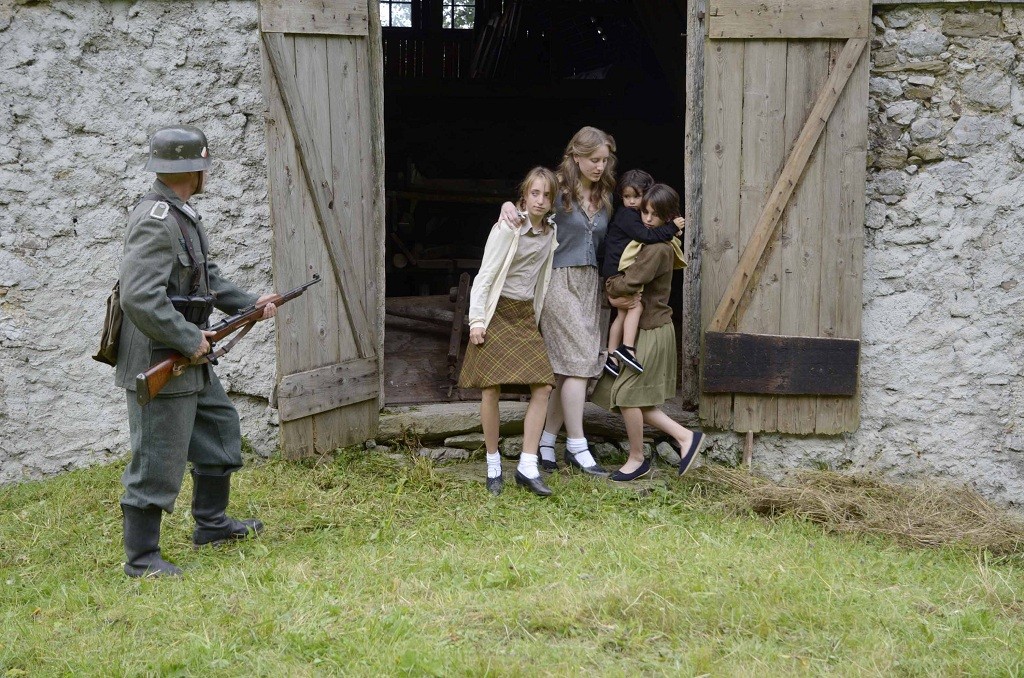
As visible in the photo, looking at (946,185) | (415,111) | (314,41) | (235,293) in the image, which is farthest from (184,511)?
(415,111)

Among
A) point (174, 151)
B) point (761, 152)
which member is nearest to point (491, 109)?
point (761, 152)

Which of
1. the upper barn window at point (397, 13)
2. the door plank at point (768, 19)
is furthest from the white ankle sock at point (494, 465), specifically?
the upper barn window at point (397, 13)

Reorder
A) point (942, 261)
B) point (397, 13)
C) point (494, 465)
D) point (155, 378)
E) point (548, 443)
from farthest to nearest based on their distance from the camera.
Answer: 1. point (397, 13)
2. point (548, 443)
3. point (942, 261)
4. point (494, 465)
5. point (155, 378)

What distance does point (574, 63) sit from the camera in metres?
10.9

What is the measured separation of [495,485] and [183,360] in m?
1.88

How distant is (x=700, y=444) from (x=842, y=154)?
5.65 ft

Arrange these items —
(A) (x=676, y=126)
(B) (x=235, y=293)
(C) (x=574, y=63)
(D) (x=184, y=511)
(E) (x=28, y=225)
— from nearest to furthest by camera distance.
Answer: (B) (x=235, y=293)
(D) (x=184, y=511)
(E) (x=28, y=225)
(A) (x=676, y=126)
(C) (x=574, y=63)

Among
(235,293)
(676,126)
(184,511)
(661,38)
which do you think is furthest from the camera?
(676,126)

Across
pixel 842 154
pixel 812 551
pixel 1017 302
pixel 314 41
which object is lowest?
pixel 812 551

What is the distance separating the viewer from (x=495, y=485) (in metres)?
5.18

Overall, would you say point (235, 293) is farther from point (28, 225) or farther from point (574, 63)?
point (574, 63)

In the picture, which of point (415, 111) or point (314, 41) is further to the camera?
point (415, 111)

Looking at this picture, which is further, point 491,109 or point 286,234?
point 491,109

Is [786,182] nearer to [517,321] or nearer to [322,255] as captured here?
[517,321]
